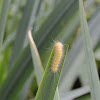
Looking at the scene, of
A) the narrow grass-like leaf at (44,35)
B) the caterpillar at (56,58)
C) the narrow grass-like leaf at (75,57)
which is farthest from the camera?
the narrow grass-like leaf at (75,57)

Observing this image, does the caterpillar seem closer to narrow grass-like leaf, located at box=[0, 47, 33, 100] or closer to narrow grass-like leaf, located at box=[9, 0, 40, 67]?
narrow grass-like leaf, located at box=[0, 47, 33, 100]

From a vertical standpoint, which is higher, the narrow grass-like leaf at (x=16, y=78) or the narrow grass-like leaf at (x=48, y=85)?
A: the narrow grass-like leaf at (x=16, y=78)

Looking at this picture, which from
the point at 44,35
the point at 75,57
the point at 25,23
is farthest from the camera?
the point at 75,57

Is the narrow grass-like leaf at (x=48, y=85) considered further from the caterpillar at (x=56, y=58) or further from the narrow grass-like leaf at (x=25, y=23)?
the narrow grass-like leaf at (x=25, y=23)

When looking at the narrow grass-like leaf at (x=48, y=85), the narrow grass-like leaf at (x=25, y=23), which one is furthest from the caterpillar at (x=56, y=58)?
the narrow grass-like leaf at (x=25, y=23)

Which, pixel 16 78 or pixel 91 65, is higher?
pixel 16 78

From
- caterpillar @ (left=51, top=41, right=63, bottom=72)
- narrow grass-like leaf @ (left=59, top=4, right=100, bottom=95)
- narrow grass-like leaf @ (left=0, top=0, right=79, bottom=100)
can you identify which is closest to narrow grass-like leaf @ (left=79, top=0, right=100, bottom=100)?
caterpillar @ (left=51, top=41, right=63, bottom=72)

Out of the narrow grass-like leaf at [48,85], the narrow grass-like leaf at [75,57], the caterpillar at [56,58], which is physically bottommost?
the narrow grass-like leaf at [48,85]

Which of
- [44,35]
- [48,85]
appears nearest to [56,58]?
[48,85]

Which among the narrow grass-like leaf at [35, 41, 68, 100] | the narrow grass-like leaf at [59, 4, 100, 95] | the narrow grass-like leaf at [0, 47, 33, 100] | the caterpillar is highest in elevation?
the narrow grass-like leaf at [59, 4, 100, 95]

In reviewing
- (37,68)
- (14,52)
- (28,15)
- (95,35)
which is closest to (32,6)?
(28,15)

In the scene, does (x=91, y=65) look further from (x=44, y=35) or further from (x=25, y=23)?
(x=25, y=23)

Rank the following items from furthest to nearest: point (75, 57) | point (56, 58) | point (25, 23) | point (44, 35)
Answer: point (75, 57)
point (25, 23)
point (44, 35)
point (56, 58)
